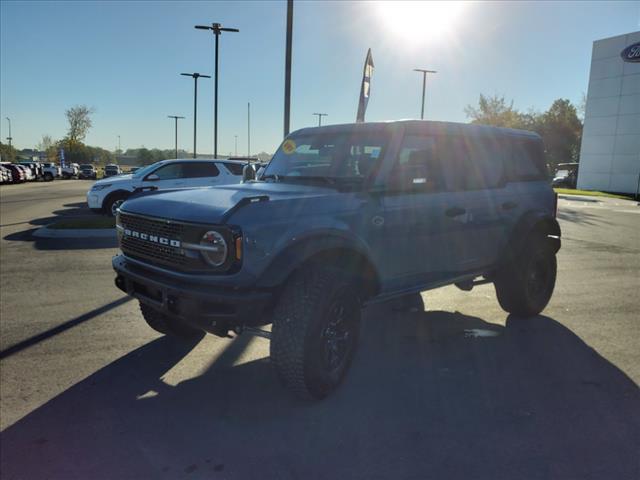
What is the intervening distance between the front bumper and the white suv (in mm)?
9949

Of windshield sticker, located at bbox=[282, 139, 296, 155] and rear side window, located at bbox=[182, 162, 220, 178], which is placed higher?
windshield sticker, located at bbox=[282, 139, 296, 155]

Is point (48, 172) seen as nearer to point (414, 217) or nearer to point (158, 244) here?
point (158, 244)

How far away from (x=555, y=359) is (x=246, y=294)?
2929mm

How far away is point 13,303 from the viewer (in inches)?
225

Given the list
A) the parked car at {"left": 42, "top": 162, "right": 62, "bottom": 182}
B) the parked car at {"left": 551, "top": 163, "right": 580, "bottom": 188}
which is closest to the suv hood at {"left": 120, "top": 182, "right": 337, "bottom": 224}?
the parked car at {"left": 551, "top": 163, "right": 580, "bottom": 188}

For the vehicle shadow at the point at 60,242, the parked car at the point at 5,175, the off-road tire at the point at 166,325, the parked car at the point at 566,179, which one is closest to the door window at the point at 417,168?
the off-road tire at the point at 166,325

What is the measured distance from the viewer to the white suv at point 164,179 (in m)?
13.1

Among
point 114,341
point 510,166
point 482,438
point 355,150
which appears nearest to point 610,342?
point 510,166

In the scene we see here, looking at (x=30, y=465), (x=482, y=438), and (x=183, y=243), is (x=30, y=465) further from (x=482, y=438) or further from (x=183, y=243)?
(x=482, y=438)

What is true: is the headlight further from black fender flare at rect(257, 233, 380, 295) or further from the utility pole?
the utility pole

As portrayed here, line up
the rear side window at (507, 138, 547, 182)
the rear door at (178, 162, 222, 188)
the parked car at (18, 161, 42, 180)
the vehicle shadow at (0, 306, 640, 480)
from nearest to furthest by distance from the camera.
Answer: the vehicle shadow at (0, 306, 640, 480), the rear side window at (507, 138, 547, 182), the rear door at (178, 162, 222, 188), the parked car at (18, 161, 42, 180)

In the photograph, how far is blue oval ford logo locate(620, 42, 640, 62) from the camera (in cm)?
2983

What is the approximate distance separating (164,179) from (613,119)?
3272cm

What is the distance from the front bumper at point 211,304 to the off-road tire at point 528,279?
3062mm
